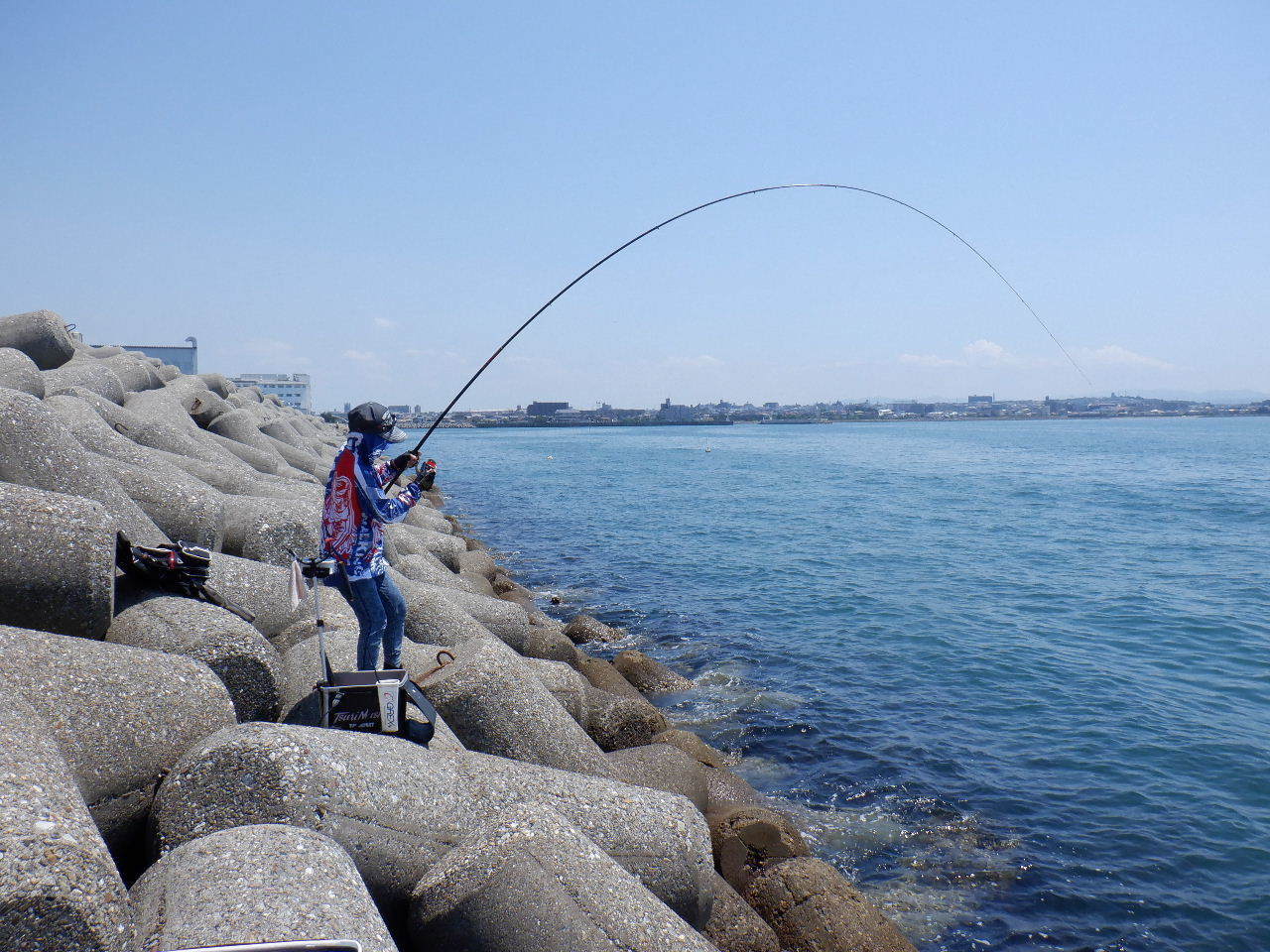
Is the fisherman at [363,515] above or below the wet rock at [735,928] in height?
above

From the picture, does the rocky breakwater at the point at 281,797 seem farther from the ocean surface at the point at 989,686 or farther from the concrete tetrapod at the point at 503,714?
the ocean surface at the point at 989,686

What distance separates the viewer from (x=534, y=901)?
11.4 ft

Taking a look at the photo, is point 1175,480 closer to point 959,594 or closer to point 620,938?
point 959,594

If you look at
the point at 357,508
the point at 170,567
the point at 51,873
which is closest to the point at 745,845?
the point at 357,508

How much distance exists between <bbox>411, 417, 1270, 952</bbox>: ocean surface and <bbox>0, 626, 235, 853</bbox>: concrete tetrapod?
17.4 ft

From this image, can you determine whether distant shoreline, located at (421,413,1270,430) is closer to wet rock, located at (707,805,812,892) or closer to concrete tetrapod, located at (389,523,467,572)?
concrete tetrapod, located at (389,523,467,572)

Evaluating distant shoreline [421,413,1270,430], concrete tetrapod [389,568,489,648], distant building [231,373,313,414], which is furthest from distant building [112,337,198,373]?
distant shoreline [421,413,1270,430]

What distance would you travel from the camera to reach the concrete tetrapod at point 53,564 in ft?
15.6

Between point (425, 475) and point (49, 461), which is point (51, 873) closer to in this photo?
point (425, 475)

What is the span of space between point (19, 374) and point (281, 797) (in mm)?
8164

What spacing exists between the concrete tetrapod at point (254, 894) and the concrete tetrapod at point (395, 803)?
1.29 ft

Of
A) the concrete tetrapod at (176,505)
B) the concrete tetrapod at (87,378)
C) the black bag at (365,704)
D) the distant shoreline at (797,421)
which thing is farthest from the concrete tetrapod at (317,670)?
the distant shoreline at (797,421)

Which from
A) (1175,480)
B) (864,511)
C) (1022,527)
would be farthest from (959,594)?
(1175,480)

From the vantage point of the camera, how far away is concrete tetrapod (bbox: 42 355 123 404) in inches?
504
